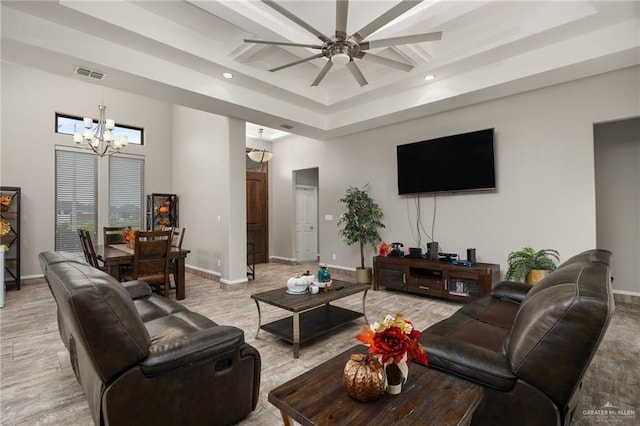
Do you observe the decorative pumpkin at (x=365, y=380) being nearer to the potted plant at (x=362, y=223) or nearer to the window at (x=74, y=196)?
the potted plant at (x=362, y=223)

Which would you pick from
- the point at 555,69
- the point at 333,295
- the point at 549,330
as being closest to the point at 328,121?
the point at 555,69

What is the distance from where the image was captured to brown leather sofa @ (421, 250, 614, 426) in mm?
1258

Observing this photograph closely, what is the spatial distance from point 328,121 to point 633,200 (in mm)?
4693

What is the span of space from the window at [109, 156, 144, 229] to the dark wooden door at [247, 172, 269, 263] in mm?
2500

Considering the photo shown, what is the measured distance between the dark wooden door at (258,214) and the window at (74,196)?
3.26m

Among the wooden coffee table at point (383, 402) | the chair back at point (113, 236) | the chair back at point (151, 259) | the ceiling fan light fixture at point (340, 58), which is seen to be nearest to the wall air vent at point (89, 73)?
the chair back at point (151, 259)

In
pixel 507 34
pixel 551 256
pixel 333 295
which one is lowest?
pixel 333 295

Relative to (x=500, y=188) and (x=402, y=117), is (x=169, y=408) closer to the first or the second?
(x=500, y=188)

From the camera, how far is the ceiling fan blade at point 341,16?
7.37 ft

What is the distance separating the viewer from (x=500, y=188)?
171 inches

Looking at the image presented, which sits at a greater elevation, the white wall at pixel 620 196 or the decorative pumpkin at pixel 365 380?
the white wall at pixel 620 196

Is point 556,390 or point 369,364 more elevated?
point 369,364

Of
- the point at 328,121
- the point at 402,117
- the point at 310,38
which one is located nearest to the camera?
the point at 310,38

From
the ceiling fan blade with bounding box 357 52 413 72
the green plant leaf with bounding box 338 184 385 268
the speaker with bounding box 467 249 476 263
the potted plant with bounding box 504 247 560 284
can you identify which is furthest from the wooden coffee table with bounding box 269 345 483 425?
the green plant leaf with bounding box 338 184 385 268
